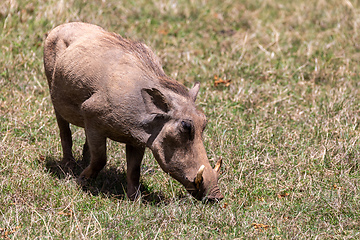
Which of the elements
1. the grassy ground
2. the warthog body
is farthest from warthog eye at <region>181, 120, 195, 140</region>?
the grassy ground

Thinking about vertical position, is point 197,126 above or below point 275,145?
above

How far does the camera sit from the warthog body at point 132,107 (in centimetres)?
479

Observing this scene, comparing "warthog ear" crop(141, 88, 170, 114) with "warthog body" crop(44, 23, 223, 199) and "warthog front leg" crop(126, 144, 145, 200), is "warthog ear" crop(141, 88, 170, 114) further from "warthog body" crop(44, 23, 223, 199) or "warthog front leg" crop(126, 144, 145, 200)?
"warthog front leg" crop(126, 144, 145, 200)

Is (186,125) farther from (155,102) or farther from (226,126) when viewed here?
(226,126)

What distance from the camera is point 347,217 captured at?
4.95 m

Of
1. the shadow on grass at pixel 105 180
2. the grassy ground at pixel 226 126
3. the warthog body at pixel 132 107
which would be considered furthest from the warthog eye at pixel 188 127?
the shadow on grass at pixel 105 180

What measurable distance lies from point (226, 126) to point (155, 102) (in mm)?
2168

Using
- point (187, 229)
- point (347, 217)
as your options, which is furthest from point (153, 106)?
point (347, 217)

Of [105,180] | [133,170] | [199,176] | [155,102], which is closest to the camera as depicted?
[199,176]

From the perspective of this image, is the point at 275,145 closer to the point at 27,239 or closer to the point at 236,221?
the point at 236,221

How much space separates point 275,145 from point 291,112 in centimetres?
102

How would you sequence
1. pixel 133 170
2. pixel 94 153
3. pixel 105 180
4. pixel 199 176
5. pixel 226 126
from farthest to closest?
1. pixel 226 126
2. pixel 105 180
3. pixel 133 170
4. pixel 94 153
5. pixel 199 176

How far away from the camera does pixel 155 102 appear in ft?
15.8

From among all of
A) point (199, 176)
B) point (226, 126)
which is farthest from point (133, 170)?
point (226, 126)
